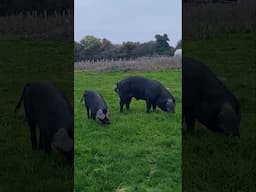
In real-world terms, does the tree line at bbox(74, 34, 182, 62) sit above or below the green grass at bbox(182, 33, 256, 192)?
above

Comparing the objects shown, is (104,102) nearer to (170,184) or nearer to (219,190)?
(170,184)

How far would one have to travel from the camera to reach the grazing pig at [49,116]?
4035 millimetres

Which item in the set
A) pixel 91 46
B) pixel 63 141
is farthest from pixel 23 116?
Answer: pixel 91 46

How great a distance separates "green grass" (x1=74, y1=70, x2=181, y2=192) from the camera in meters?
3.83

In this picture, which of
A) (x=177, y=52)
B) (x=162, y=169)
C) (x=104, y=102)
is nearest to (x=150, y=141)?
(x=162, y=169)

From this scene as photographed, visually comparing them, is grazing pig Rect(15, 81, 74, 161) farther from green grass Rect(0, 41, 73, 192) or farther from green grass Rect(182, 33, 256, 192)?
green grass Rect(182, 33, 256, 192)

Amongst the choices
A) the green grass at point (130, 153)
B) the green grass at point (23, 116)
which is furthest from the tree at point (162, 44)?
the green grass at point (23, 116)

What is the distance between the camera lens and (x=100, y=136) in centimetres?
388

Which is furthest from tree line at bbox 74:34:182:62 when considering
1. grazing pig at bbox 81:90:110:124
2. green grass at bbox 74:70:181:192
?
grazing pig at bbox 81:90:110:124

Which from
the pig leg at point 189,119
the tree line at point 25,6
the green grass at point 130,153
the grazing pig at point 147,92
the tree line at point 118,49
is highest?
the tree line at point 25,6

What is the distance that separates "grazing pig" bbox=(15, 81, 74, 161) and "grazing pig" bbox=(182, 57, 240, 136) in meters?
1.02

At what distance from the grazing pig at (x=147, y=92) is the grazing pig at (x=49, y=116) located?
451mm

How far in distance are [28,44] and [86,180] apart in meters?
1.39

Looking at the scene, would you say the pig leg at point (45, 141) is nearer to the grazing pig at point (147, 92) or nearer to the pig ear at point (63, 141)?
the pig ear at point (63, 141)
